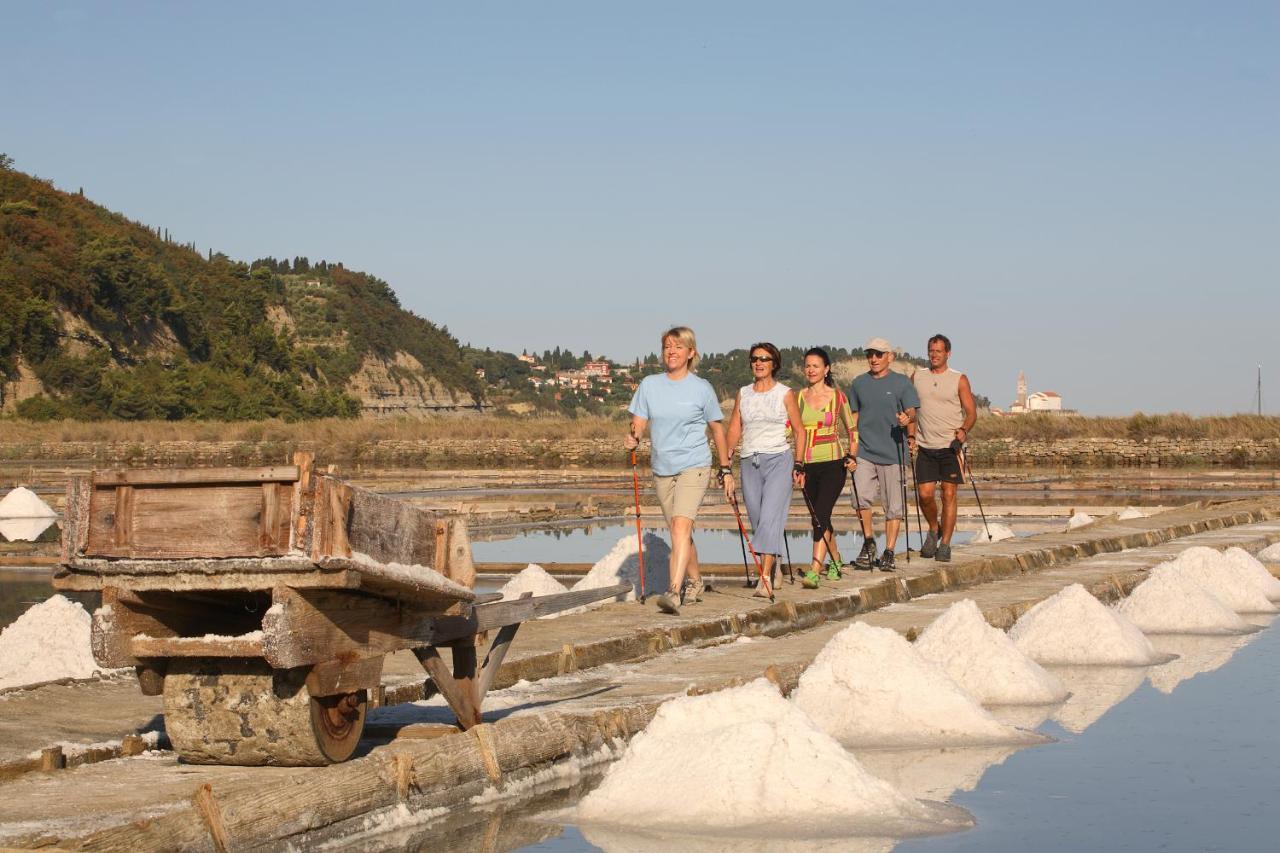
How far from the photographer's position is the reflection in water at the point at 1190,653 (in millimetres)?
12000

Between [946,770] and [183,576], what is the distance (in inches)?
157

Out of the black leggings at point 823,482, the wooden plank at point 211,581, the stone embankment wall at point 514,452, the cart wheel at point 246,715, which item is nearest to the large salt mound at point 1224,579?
the black leggings at point 823,482

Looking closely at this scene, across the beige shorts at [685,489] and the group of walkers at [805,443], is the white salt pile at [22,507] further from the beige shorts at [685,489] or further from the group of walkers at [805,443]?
the beige shorts at [685,489]

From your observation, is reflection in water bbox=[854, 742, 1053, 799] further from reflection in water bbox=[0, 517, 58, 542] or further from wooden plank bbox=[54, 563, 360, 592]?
reflection in water bbox=[0, 517, 58, 542]

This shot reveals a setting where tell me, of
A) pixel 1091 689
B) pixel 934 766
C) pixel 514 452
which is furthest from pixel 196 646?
pixel 514 452

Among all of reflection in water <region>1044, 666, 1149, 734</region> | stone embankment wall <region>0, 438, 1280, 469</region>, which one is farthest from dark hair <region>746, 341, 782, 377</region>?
stone embankment wall <region>0, 438, 1280, 469</region>

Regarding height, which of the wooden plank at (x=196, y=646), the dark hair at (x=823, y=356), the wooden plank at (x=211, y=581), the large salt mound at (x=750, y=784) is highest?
the dark hair at (x=823, y=356)

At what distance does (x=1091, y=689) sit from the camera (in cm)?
1148

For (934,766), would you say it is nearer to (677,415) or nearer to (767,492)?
(677,415)

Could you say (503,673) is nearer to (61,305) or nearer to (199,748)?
(199,748)

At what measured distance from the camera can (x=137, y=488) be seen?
7.17 meters

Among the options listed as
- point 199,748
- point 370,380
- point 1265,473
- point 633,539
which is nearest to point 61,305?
point 370,380

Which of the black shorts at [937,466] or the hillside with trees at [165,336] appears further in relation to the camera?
the hillside with trees at [165,336]

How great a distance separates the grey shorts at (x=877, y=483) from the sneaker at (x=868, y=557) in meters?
0.68
